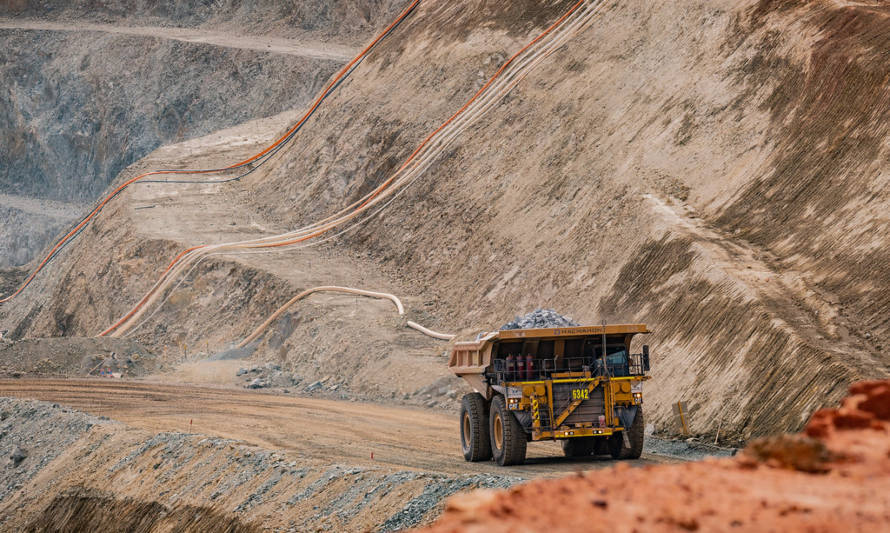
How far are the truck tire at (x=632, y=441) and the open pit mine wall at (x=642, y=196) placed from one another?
302 cm

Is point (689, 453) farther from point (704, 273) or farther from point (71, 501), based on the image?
point (71, 501)

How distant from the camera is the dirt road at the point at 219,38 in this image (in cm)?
7094

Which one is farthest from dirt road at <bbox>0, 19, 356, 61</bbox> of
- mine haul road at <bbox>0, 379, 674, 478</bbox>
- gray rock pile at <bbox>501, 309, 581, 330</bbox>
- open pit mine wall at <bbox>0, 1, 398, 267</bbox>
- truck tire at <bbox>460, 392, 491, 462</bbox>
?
truck tire at <bbox>460, 392, 491, 462</bbox>

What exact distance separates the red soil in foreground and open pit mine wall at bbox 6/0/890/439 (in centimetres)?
1121

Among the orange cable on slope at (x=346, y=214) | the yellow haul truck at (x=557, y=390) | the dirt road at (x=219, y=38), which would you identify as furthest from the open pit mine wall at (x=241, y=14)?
the yellow haul truck at (x=557, y=390)

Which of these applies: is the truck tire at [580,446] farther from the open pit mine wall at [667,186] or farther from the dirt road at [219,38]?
the dirt road at [219,38]

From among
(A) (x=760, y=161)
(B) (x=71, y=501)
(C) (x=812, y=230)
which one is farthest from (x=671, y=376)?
(B) (x=71, y=501)

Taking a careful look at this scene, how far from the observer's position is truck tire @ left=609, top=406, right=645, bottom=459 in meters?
16.2

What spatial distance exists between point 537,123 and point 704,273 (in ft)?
52.4

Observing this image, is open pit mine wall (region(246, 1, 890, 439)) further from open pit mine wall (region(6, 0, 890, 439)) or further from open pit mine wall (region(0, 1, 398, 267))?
open pit mine wall (region(0, 1, 398, 267))

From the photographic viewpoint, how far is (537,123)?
128 feet

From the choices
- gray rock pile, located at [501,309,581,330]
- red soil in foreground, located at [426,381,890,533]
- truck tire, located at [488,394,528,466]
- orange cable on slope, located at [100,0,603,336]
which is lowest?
red soil in foreground, located at [426,381,890,533]

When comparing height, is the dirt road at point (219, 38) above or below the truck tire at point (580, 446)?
above

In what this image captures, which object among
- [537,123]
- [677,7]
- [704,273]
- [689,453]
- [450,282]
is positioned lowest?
[689,453]
